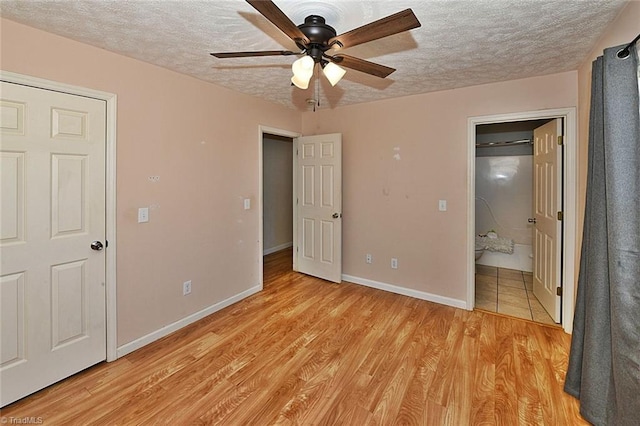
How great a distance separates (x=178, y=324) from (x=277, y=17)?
2.68 meters

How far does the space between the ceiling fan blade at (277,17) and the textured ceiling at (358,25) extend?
0.24 m

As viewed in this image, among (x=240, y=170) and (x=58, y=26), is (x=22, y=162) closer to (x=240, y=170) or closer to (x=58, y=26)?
(x=58, y=26)

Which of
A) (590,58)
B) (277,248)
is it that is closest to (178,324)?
(277,248)

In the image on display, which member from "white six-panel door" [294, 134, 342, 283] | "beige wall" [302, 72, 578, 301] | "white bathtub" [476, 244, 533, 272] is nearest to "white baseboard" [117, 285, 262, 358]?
"white six-panel door" [294, 134, 342, 283]

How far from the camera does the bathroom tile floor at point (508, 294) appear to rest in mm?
3045

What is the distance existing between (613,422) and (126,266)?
130 inches

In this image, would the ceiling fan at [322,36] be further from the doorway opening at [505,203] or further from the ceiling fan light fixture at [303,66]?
the doorway opening at [505,203]

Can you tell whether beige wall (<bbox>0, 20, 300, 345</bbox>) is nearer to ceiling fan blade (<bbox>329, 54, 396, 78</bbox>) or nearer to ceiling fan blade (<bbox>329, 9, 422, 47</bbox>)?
ceiling fan blade (<bbox>329, 54, 396, 78</bbox>)

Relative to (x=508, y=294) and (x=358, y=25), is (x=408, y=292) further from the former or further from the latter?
(x=358, y=25)

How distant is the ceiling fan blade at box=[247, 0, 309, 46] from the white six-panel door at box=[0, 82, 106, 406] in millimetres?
1663

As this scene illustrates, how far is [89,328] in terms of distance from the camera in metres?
2.17

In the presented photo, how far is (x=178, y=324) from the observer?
108 inches

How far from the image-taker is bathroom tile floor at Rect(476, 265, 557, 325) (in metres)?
3.04

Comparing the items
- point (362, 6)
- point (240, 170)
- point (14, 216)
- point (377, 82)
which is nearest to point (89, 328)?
point (14, 216)
